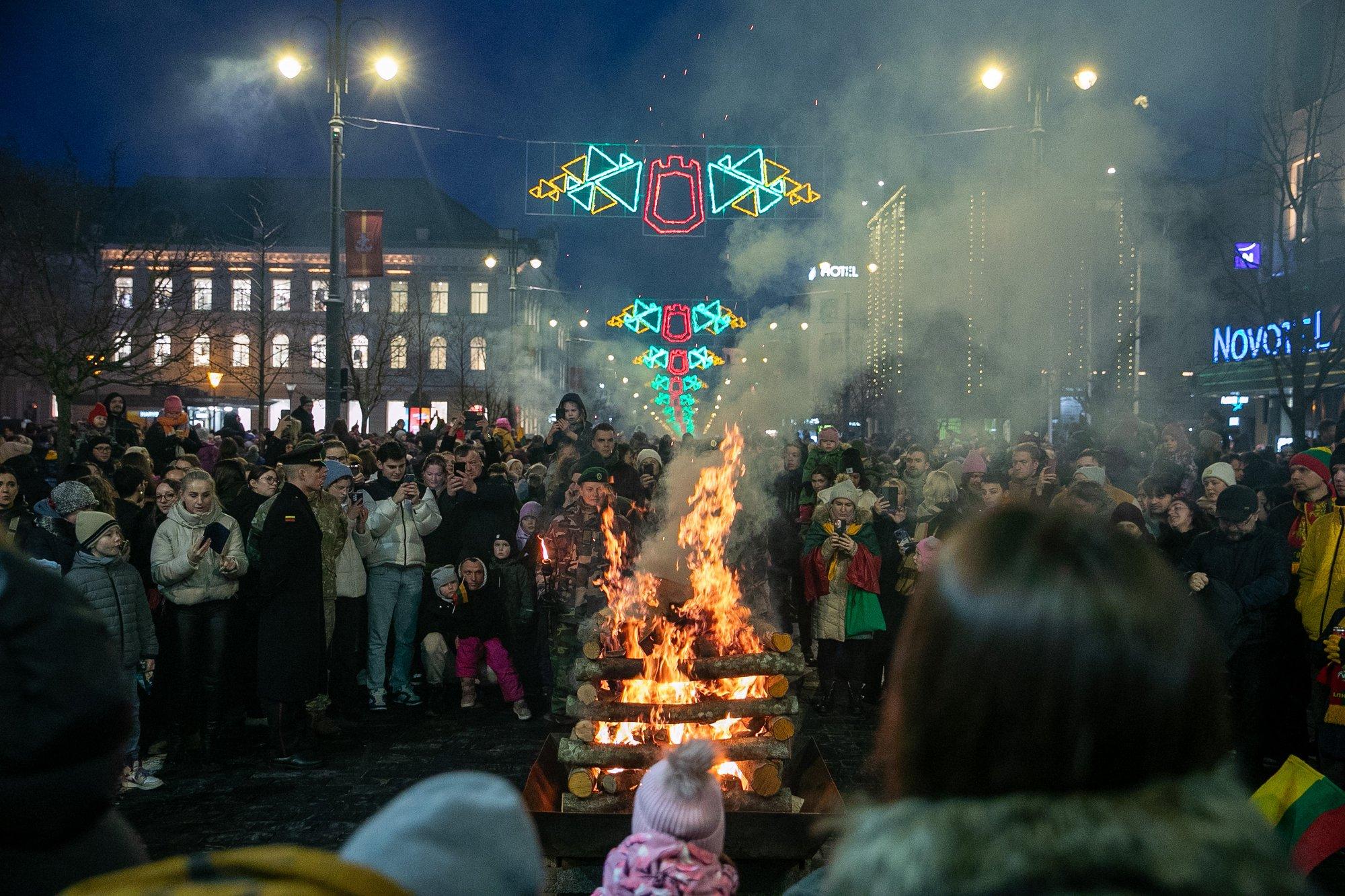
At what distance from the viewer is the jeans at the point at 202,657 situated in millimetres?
6875

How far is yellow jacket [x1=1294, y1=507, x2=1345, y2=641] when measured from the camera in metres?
6.32

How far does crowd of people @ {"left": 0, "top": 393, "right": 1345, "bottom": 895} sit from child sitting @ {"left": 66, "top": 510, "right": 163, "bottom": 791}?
0.02 m

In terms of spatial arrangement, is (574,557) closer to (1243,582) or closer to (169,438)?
(1243,582)

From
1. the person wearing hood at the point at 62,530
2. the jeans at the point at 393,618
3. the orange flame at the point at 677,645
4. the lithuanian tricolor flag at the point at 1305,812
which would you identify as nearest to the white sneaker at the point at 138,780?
the person wearing hood at the point at 62,530

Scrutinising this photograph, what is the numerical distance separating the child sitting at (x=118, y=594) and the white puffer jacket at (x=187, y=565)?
0.98ft

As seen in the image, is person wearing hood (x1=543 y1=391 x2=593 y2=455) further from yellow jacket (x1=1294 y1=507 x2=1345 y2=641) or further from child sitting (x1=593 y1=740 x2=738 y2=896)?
child sitting (x1=593 y1=740 x2=738 y2=896)

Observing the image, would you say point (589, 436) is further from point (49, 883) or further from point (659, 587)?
point (49, 883)

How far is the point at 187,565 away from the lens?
6.64m

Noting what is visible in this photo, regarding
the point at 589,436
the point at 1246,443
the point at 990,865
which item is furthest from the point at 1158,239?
the point at 990,865

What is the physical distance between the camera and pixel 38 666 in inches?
62.5

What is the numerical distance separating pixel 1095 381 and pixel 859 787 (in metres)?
26.1

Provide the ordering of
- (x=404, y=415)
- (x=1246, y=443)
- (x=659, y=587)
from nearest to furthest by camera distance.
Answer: (x=659, y=587) < (x=1246, y=443) < (x=404, y=415)

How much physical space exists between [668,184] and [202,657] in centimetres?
1038

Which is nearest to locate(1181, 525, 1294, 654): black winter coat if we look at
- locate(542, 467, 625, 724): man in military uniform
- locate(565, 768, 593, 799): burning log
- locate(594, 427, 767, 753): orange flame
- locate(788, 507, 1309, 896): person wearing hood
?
locate(594, 427, 767, 753): orange flame
